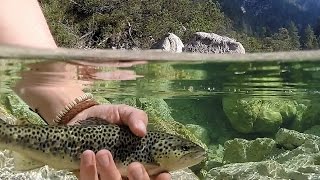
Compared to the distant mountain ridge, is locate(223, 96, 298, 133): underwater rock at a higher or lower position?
lower

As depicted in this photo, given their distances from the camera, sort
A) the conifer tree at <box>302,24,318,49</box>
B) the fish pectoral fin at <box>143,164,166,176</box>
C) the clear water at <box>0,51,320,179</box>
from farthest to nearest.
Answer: the conifer tree at <box>302,24,318,49</box> < the clear water at <box>0,51,320,179</box> < the fish pectoral fin at <box>143,164,166,176</box>

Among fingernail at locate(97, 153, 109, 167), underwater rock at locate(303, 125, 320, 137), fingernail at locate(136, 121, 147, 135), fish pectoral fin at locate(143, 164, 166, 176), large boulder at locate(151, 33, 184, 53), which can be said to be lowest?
underwater rock at locate(303, 125, 320, 137)

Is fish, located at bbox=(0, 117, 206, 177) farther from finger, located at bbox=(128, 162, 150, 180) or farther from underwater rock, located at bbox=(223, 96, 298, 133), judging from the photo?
underwater rock, located at bbox=(223, 96, 298, 133)

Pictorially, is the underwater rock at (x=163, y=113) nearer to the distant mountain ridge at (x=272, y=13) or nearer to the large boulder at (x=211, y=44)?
the large boulder at (x=211, y=44)

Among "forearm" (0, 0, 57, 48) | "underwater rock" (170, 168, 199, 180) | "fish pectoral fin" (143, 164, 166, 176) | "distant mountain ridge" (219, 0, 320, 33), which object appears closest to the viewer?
"fish pectoral fin" (143, 164, 166, 176)

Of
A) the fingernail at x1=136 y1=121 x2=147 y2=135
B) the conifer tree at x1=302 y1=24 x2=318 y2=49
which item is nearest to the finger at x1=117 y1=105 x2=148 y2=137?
the fingernail at x1=136 y1=121 x2=147 y2=135

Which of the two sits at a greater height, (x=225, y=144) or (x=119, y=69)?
(x=119, y=69)

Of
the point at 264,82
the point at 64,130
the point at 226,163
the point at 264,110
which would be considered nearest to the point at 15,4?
the point at 64,130

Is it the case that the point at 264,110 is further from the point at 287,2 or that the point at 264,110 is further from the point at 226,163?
the point at 287,2
